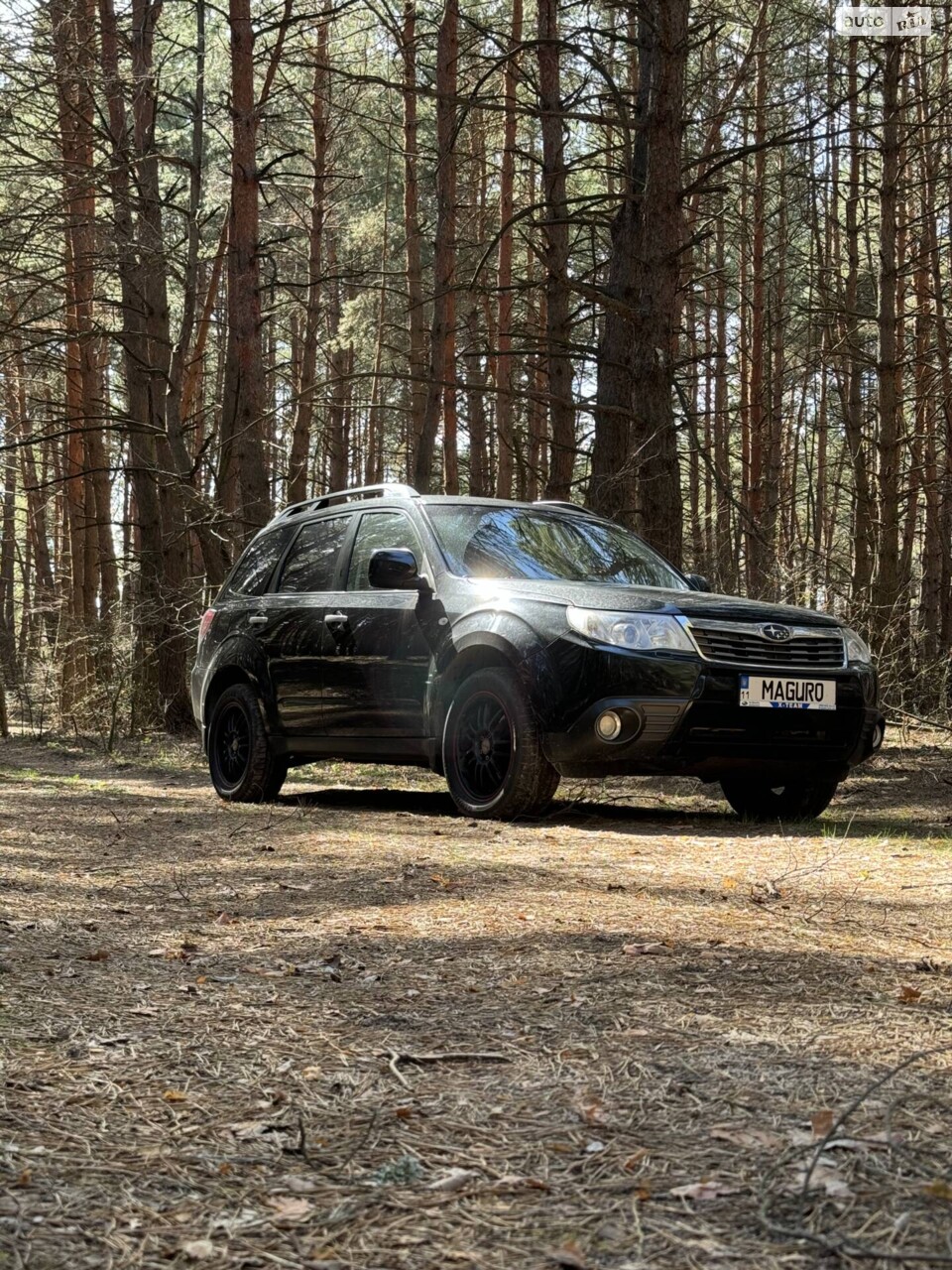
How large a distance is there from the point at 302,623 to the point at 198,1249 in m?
7.30

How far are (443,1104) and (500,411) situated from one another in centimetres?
2384

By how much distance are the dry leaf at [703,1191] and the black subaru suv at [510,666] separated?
495 centimetres

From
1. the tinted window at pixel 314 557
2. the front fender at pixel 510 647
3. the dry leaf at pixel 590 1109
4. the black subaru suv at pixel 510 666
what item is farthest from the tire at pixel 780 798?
the dry leaf at pixel 590 1109

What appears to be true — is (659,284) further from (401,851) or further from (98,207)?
(98,207)

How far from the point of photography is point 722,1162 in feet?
7.55

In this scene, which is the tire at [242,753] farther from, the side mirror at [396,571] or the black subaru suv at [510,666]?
the side mirror at [396,571]

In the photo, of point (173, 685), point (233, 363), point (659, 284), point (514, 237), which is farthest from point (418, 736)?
point (514, 237)

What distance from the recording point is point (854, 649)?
791 centimetres

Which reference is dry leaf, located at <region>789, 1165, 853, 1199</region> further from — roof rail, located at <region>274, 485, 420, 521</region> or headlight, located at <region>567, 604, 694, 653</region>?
roof rail, located at <region>274, 485, 420, 521</region>

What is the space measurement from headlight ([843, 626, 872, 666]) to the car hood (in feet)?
0.28

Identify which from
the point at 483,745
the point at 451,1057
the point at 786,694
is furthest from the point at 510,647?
the point at 451,1057

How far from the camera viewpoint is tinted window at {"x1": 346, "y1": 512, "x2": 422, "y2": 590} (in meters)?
8.81

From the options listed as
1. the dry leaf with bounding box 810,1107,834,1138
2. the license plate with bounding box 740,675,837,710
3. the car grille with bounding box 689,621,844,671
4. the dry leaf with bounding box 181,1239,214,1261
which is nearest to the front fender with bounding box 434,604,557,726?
the car grille with bounding box 689,621,844,671

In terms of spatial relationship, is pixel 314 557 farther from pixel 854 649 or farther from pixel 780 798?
pixel 854 649
